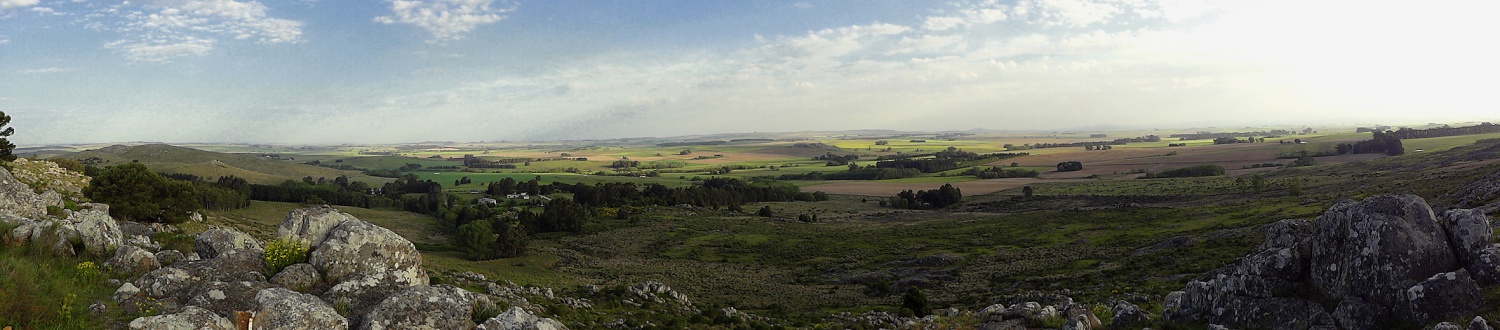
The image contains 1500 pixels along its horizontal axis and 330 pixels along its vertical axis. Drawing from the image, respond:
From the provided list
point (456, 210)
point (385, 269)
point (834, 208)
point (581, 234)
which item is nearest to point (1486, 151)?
point (834, 208)

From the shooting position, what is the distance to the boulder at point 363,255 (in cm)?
1555

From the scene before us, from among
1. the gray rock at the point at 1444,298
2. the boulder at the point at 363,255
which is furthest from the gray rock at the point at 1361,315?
the boulder at the point at 363,255

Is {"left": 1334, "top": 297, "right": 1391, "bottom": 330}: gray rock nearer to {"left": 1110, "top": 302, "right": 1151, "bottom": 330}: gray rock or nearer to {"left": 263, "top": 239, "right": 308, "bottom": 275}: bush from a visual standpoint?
{"left": 1110, "top": 302, "right": 1151, "bottom": 330}: gray rock

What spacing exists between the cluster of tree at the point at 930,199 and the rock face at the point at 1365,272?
126m

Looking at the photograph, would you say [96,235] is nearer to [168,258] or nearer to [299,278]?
[168,258]

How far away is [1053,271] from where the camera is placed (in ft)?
180

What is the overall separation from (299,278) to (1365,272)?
2371 centimetres

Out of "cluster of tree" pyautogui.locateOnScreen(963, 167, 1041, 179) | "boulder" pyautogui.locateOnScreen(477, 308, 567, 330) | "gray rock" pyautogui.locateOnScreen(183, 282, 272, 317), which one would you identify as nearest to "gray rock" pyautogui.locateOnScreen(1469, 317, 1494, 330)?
"boulder" pyautogui.locateOnScreen(477, 308, 567, 330)

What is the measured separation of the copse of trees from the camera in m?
42.4

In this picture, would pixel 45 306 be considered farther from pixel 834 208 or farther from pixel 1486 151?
pixel 1486 151

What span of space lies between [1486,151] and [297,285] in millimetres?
174406

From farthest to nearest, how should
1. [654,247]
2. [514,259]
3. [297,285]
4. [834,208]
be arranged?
[834,208]
[654,247]
[514,259]
[297,285]

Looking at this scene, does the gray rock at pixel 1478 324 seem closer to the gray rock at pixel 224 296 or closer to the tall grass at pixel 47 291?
the gray rock at pixel 224 296

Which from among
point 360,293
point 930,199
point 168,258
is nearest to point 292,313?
point 360,293
